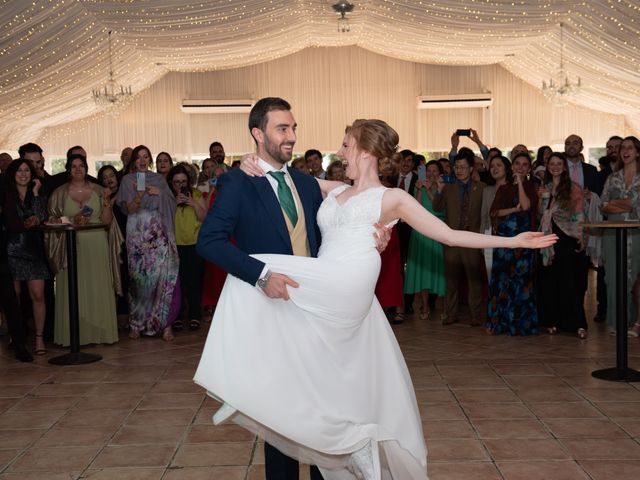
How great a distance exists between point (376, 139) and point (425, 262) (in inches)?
206

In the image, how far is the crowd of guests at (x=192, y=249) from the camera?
663 centimetres

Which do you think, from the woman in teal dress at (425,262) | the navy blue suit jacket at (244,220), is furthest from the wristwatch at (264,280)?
the woman in teal dress at (425,262)

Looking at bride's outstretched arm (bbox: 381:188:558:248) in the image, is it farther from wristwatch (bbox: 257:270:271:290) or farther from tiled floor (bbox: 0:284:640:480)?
tiled floor (bbox: 0:284:640:480)

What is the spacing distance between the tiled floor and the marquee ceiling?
4.38 metres

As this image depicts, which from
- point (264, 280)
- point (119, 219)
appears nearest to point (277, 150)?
point (264, 280)

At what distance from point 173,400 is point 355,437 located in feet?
8.29

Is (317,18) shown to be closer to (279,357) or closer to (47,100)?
(47,100)

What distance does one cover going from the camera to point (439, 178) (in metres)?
8.24

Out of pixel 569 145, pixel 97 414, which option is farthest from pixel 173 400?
pixel 569 145

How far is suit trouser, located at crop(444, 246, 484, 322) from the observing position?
770 cm

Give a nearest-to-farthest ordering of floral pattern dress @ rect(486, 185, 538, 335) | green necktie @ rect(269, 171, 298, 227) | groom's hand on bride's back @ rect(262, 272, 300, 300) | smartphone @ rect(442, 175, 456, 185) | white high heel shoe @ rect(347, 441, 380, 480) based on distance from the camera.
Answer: groom's hand on bride's back @ rect(262, 272, 300, 300)
white high heel shoe @ rect(347, 441, 380, 480)
green necktie @ rect(269, 171, 298, 227)
floral pattern dress @ rect(486, 185, 538, 335)
smartphone @ rect(442, 175, 456, 185)

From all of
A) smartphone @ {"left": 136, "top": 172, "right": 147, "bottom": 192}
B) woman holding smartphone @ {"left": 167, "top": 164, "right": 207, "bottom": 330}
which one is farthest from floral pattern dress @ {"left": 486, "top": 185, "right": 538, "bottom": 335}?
smartphone @ {"left": 136, "top": 172, "right": 147, "bottom": 192}

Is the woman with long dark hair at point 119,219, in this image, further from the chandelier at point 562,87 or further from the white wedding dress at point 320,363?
the chandelier at point 562,87

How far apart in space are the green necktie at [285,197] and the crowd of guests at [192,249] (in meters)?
3.60
